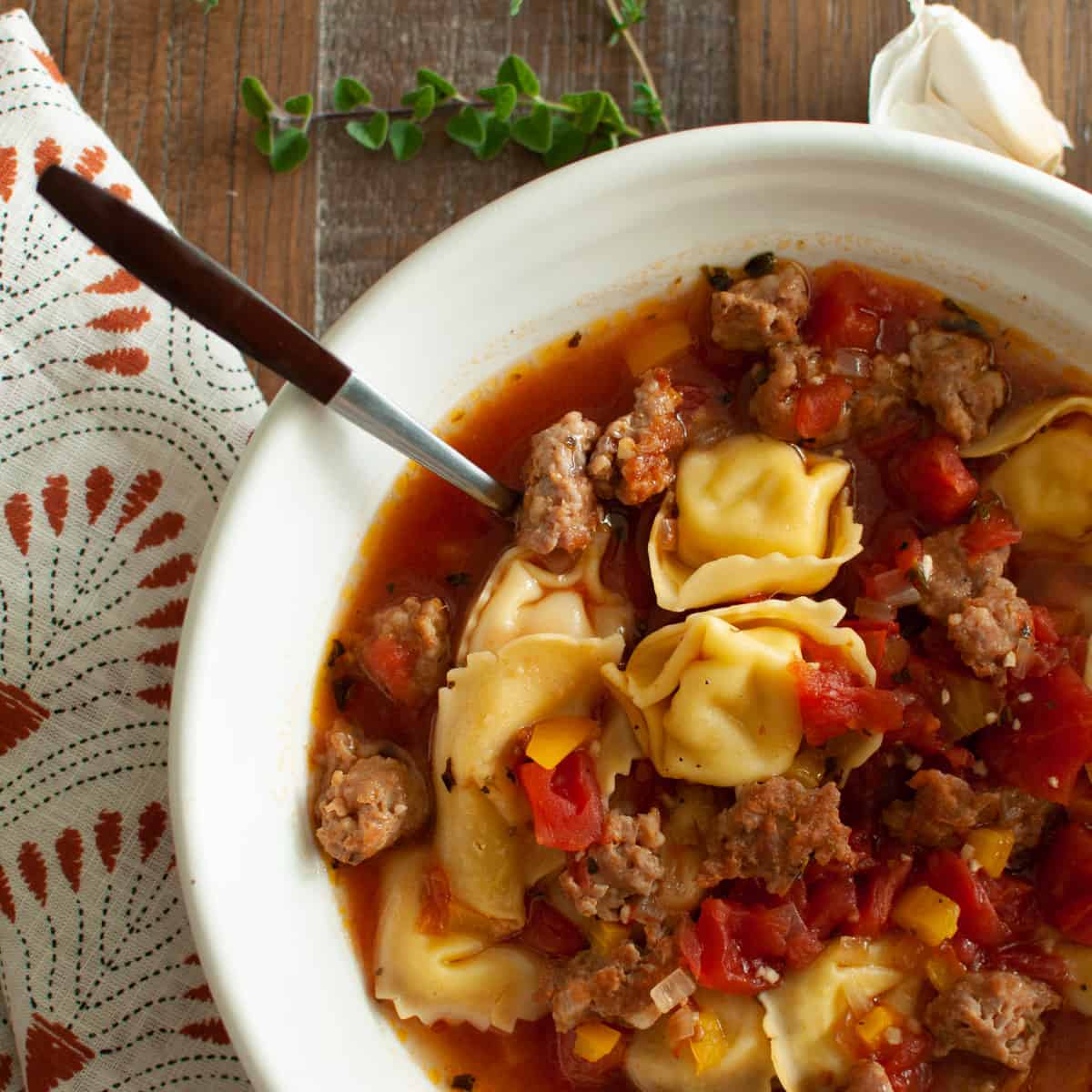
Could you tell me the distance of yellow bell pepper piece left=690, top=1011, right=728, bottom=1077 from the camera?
160 inches

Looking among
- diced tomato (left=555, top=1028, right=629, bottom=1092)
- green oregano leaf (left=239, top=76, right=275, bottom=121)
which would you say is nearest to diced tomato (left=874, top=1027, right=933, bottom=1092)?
diced tomato (left=555, top=1028, right=629, bottom=1092)

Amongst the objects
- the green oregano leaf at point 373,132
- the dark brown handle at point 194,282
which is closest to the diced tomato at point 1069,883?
the dark brown handle at point 194,282

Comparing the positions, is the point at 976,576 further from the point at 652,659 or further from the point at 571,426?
the point at 571,426

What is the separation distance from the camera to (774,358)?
4164 mm

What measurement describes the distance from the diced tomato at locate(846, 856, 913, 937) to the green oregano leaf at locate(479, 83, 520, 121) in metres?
3.06

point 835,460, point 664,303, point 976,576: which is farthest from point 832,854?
point 664,303

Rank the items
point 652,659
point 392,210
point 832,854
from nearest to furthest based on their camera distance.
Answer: point 832,854, point 652,659, point 392,210

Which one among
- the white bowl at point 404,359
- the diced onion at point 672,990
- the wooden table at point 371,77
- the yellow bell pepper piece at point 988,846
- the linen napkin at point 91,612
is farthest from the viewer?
the wooden table at point 371,77

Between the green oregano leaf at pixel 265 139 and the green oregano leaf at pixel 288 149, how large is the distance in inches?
0.6

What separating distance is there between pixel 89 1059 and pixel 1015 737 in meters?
3.46

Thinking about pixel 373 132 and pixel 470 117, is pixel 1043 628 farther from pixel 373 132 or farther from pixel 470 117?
pixel 373 132

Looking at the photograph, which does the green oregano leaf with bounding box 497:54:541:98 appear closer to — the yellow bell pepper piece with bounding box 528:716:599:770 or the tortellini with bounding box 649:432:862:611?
the tortellini with bounding box 649:432:862:611

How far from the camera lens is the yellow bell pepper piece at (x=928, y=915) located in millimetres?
4004

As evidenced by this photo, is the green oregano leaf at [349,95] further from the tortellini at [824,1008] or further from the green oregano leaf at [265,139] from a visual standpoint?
the tortellini at [824,1008]
